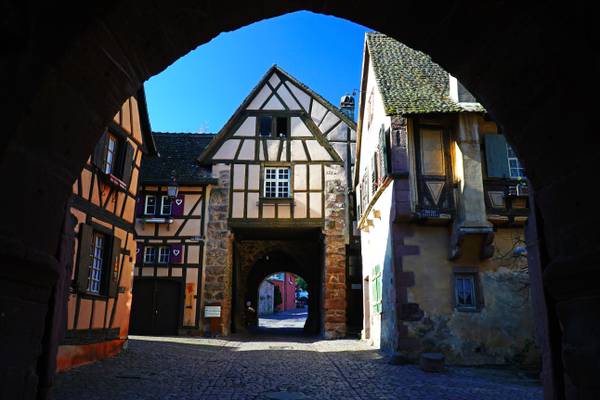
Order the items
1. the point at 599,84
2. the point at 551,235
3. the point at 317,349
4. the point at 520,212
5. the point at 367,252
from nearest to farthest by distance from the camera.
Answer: the point at 599,84
the point at 551,235
the point at 520,212
the point at 317,349
the point at 367,252

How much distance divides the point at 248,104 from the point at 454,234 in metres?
10.1

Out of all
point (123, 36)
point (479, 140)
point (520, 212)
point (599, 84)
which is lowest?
point (599, 84)

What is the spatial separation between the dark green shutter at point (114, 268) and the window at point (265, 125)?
28.4ft

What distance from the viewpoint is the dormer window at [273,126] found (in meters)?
17.8

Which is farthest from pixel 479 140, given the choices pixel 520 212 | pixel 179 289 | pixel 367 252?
pixel 179 289

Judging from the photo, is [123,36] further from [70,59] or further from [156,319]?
[156,319]

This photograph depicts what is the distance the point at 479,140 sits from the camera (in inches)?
412

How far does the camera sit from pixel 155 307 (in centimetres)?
1666

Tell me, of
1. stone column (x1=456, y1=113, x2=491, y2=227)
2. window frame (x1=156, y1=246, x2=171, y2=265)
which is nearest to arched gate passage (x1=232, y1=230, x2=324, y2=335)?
window frame (x1=156, y1=246, x2=171, y2=265)

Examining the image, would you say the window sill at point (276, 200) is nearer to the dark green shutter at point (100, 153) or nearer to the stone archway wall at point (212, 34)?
the dark green shutter at point (100, 153)

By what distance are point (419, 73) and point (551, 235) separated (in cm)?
1070

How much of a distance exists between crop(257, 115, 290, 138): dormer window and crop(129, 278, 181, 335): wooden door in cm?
601

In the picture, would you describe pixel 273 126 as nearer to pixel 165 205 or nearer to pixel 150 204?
pixel 165 205

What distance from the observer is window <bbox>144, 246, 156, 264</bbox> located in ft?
55.7
